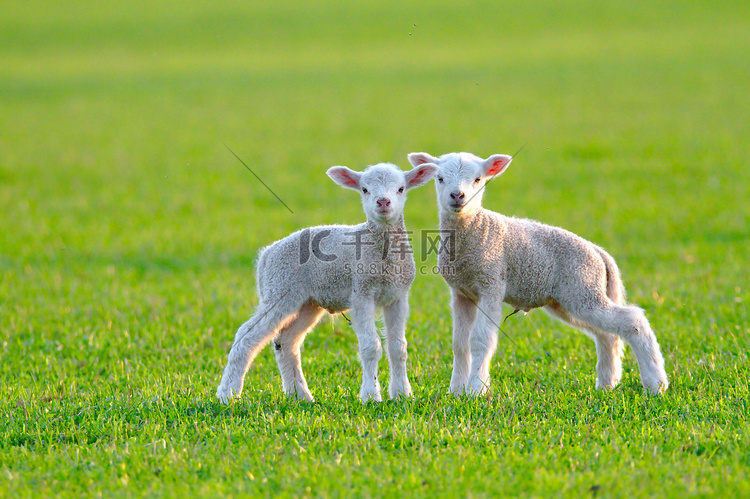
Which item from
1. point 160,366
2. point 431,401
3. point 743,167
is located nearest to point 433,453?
point 431,401

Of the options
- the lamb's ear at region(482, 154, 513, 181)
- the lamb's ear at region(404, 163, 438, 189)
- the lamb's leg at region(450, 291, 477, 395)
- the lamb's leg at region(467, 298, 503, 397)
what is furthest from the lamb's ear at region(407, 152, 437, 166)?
the lamb's leg at region(467, 298, 503, 397)

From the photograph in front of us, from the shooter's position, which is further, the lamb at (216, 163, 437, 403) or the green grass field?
the lamb at (216, 163, 437, 403)

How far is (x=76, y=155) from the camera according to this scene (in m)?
23.0

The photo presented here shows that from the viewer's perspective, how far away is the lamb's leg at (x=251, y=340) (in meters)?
6.24

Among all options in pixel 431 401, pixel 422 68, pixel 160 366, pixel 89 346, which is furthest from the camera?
pixel 422 68

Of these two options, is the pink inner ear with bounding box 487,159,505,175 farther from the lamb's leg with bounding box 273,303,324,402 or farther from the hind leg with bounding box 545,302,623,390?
the lamb's leg with bounding box 273,303,324,402

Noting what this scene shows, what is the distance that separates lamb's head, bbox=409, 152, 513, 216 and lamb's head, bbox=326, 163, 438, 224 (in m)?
0.12

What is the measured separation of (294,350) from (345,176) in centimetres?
146

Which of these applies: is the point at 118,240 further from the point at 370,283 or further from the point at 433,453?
the point at 433,453

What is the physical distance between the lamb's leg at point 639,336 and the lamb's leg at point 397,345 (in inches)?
57.9

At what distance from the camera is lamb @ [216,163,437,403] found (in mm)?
6031

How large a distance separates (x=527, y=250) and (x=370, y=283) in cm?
130

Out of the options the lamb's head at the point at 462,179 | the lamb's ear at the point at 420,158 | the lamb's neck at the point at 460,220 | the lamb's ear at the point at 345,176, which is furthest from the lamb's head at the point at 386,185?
the lamb's neck at the point at 460,220

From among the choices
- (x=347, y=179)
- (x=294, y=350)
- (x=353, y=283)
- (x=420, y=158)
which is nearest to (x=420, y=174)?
(x=420, y=158)
